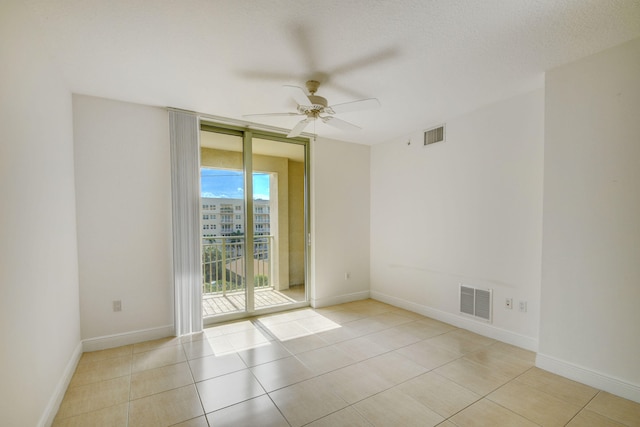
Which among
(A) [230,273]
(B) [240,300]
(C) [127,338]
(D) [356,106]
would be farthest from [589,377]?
(C) [127,338]

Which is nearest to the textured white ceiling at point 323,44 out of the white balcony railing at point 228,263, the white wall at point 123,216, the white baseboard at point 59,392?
the white wall at point 123,216

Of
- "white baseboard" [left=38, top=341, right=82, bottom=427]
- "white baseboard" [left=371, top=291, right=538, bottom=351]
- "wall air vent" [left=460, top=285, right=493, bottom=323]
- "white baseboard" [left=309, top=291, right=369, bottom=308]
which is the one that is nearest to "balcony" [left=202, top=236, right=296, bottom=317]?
"white baseboard" [left=309, top=291, right=369, bottom=308]

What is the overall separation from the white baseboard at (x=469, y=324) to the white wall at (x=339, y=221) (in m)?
0.74

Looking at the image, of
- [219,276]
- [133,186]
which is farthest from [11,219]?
[219,276]

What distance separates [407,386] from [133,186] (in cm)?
351

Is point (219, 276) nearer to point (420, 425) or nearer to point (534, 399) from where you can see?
point (420, 425)

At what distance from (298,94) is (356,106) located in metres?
0.53

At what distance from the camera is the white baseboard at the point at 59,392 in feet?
6.10

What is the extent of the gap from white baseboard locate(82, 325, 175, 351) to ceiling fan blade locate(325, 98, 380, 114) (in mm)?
3173

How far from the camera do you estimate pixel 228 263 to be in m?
4.05

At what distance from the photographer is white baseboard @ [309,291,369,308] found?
4.46 meters

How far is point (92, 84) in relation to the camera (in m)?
2.70

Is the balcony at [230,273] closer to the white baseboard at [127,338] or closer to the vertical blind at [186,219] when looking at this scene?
the vertical blind at [186,219]

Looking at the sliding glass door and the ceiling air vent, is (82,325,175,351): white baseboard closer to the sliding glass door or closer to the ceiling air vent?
the sliding glass door
